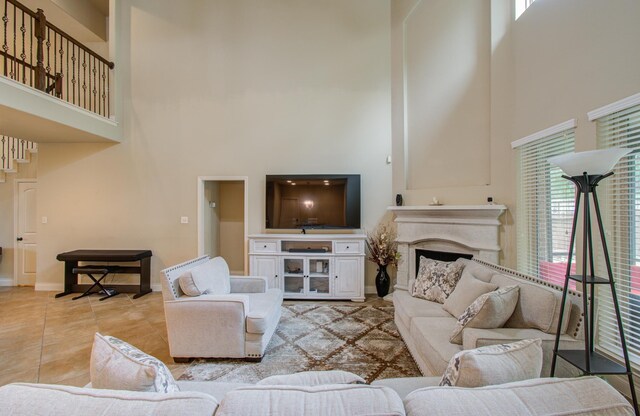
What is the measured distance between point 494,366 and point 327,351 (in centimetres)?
204

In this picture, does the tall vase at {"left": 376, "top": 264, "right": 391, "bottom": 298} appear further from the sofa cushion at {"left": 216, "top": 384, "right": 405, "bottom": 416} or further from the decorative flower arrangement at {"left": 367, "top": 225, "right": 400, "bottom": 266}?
the sofa cushion at {"left": 216, "top": 384, "right": 405, "bottom": 416}

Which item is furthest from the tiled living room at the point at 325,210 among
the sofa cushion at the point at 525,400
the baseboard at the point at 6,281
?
the baseboard at the point at 6,281

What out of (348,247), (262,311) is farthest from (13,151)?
(348,247)

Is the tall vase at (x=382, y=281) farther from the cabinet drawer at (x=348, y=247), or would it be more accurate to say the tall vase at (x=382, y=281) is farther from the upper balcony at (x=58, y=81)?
the upper balcony at (x=58, y=81)

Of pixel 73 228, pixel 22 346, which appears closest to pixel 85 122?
pixel 73 228

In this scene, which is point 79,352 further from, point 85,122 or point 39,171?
point 39,171

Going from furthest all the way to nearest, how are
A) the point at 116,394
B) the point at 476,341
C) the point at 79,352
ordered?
the point at 79,352 < the point at 476,341 < the point at 116,394

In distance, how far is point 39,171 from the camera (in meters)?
4.95

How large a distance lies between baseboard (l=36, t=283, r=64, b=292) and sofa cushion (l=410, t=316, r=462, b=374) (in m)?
5.90

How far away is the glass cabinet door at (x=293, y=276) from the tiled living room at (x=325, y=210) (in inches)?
1.0

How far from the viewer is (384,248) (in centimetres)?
443

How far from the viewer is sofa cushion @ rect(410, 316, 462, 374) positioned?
6.16ft

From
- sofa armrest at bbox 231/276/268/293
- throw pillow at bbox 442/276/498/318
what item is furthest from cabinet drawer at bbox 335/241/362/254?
throw pillow at bbox 442/276/498/318

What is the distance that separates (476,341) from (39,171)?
6.87 meters
